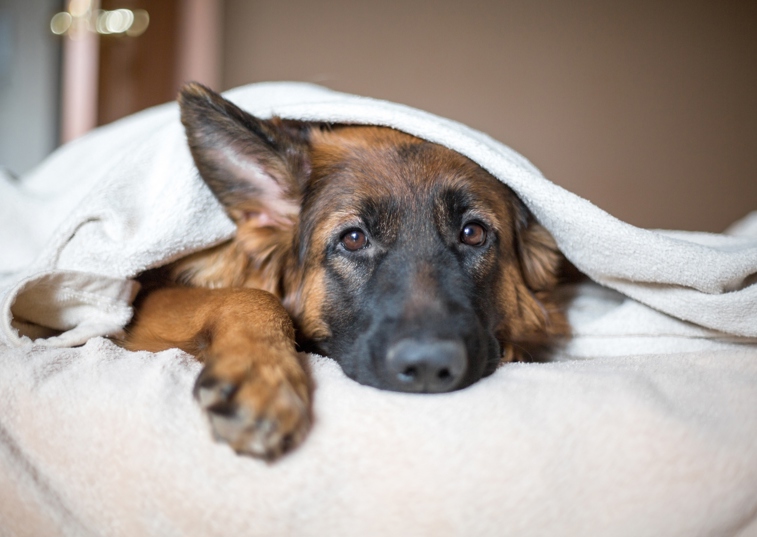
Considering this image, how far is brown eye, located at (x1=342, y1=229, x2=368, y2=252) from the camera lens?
5.22 ft

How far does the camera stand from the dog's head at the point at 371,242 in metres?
1.36

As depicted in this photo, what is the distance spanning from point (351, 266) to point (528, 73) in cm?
399

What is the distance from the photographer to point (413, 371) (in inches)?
46.3

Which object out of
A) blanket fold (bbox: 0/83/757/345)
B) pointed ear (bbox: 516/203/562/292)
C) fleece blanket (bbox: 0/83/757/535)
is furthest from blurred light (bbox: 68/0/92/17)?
pointed ear (bbox: 516/203/562/292)

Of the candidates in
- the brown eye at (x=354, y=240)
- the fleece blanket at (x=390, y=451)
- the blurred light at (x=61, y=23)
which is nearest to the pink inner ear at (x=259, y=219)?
the brown eye at (x=354, y=240)

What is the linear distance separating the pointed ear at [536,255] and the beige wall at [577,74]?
127 inches

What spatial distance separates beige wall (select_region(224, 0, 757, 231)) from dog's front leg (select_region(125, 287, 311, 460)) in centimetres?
393

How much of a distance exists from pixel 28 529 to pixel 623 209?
16.4 ft

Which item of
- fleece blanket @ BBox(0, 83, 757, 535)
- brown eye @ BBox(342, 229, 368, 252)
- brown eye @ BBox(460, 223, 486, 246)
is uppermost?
brown eye @ BBox(460, 223, 486, 246)

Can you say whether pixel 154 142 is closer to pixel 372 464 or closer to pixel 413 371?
pixel 413 371

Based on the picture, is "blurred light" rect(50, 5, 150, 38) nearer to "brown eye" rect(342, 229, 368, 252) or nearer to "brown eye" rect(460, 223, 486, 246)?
"brown eye" rect(342, 229, 368, 252)

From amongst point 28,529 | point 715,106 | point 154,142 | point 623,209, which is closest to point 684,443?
point 28,529

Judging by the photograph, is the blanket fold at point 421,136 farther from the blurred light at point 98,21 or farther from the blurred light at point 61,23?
the blurred light at point 61,23

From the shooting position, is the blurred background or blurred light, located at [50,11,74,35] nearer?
blurred light, located at [50,11,74,35]
